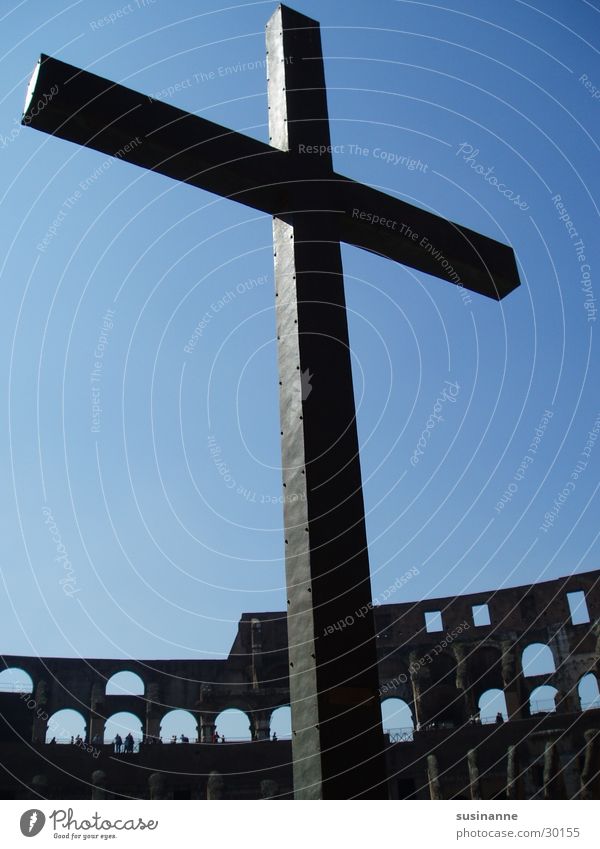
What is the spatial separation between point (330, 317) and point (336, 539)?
2.87 feet

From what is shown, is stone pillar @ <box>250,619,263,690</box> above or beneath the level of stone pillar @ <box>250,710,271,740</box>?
above

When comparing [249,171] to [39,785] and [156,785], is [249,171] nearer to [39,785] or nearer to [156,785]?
[156,785]

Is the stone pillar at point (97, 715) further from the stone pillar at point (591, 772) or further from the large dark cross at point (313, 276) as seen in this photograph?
the large dark cross at point (313, 276)

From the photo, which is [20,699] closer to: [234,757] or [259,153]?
[234,757]

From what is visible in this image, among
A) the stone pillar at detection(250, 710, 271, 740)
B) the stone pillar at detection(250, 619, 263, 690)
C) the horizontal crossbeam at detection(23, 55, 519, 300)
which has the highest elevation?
the stone pillar at detection(250, 619, 263, 690)

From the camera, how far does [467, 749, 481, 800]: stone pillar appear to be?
2427 centimetres

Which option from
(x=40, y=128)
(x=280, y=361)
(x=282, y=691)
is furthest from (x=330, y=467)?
(x=282, y=691)

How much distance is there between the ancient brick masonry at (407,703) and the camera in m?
25.6

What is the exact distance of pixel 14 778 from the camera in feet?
83.9

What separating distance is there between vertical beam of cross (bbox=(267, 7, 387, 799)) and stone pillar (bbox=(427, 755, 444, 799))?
24.7 metres

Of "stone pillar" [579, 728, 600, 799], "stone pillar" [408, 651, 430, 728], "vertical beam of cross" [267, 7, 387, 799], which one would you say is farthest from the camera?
"stone pillar" [408, 651, 430, 728]

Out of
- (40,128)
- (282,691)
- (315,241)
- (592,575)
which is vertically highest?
(592,575)

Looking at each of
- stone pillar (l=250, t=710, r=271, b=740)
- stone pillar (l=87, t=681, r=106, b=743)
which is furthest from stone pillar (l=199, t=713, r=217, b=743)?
stone pillar (l=87, t=681, r=106, b=743)

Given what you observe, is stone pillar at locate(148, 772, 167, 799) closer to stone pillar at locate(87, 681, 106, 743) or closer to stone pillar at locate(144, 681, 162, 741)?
stone pillar at locate(144, 681, 162, 741)
